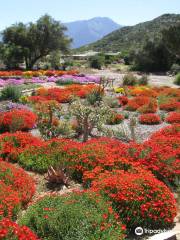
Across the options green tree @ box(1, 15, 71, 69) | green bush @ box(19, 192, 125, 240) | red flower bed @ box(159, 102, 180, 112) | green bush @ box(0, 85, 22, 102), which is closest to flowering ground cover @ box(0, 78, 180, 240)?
green bush @ box(19, 192, 125, 240)

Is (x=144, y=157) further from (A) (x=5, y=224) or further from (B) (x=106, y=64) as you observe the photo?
(B) (x=106, y=64)

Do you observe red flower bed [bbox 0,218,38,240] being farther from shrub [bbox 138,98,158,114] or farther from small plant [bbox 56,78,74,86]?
small plant [bbox 56,78,74,86]

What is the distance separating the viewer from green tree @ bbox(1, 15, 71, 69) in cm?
5888

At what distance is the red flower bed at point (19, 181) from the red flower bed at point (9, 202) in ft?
0.99

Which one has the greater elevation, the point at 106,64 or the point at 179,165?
the point at 179,165

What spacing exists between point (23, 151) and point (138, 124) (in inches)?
310

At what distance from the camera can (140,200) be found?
314 inches

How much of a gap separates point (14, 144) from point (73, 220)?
6461 mm

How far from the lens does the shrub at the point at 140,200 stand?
7.83 meters

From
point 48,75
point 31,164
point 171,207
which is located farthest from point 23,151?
point 48,75

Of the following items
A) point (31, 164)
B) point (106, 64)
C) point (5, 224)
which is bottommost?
point (106, 64)

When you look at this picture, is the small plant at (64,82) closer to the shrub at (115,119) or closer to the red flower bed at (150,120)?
the shrub at (115,119)

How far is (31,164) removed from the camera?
11.5 m
